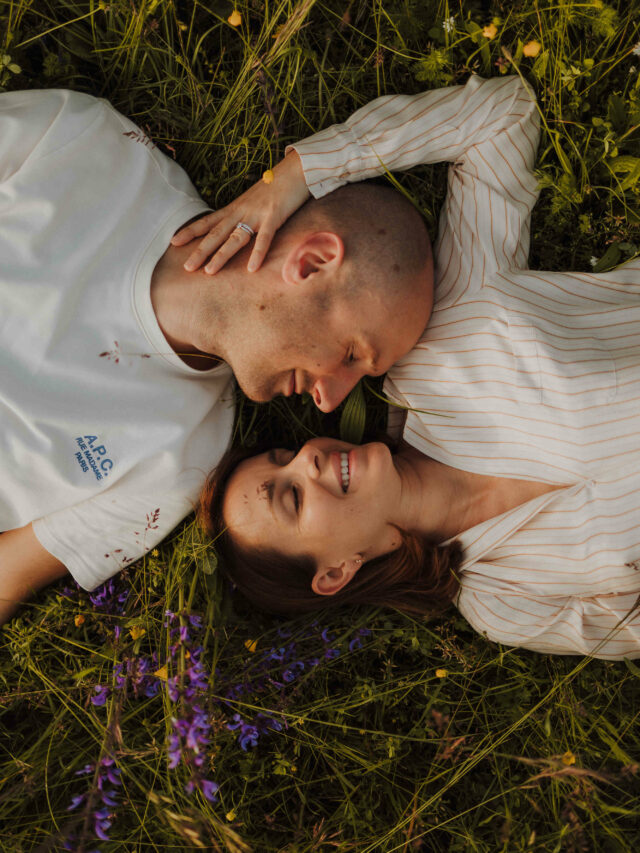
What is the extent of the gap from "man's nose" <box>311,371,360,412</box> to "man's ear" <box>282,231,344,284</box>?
1.53ft

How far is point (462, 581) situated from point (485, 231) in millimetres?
1776

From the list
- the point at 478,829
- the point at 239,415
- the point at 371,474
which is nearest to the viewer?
the point at 371,474

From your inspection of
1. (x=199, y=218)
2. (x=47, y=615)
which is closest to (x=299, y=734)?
(x=47, y=615)

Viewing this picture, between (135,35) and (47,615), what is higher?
(135,35)

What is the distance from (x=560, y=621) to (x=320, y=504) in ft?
4.50

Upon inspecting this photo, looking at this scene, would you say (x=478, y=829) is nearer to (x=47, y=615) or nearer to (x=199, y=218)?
(x=47, y=615)

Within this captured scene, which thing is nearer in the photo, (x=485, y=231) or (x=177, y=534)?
(x=485, y=231)

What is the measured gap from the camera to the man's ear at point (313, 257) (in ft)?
8.67

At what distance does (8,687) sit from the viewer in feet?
10.5

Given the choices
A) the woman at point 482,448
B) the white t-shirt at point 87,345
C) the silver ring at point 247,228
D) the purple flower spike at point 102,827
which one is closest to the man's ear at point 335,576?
the woman at point 482,448

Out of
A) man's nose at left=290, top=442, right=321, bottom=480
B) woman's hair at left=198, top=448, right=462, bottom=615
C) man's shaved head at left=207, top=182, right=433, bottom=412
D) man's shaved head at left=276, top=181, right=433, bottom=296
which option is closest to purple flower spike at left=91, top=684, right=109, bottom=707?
woman's hair at left=198, top=448, right=462, bottom=615

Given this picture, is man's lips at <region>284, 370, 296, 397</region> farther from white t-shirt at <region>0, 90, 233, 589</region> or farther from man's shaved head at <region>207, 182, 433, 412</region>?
white t-shirt at <region>0, 90, 233, 589</region>

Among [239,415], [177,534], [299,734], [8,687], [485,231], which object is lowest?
[299,734]

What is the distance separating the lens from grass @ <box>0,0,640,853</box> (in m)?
3.04
